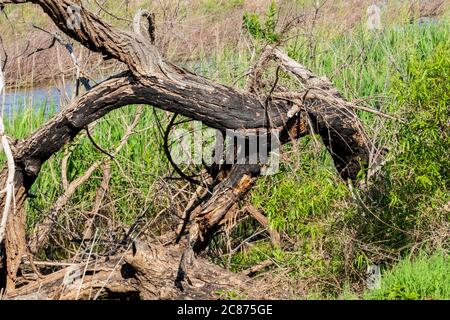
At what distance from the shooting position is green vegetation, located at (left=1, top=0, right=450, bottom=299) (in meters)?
6.02

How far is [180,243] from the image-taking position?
6727 mm

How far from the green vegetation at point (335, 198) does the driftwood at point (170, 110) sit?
0.62 ft

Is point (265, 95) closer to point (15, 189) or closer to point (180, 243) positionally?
point (180, 243)

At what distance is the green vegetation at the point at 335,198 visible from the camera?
6.02 meters

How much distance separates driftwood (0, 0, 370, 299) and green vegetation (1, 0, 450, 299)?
7.4 inches

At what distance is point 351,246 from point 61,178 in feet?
7.55

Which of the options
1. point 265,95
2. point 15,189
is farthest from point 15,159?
point 265,95

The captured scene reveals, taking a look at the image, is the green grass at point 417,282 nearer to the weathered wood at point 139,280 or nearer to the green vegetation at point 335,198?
the green vegetation at point 335,198

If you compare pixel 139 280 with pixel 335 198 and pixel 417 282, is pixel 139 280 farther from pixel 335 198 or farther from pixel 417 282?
pixel 417 282

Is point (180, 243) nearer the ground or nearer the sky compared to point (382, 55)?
nearer the ground

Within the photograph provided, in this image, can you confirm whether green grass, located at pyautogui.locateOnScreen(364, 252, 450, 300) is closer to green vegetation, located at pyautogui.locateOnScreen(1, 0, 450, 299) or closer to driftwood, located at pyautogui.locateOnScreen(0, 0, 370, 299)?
green vegetation, located at pyautogui.locateOnScreen(1, 0, 450, 299)

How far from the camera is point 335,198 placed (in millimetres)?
6863

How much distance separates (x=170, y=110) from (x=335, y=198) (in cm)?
131

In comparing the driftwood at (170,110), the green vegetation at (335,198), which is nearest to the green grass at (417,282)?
the green vegetation at (335,198)
